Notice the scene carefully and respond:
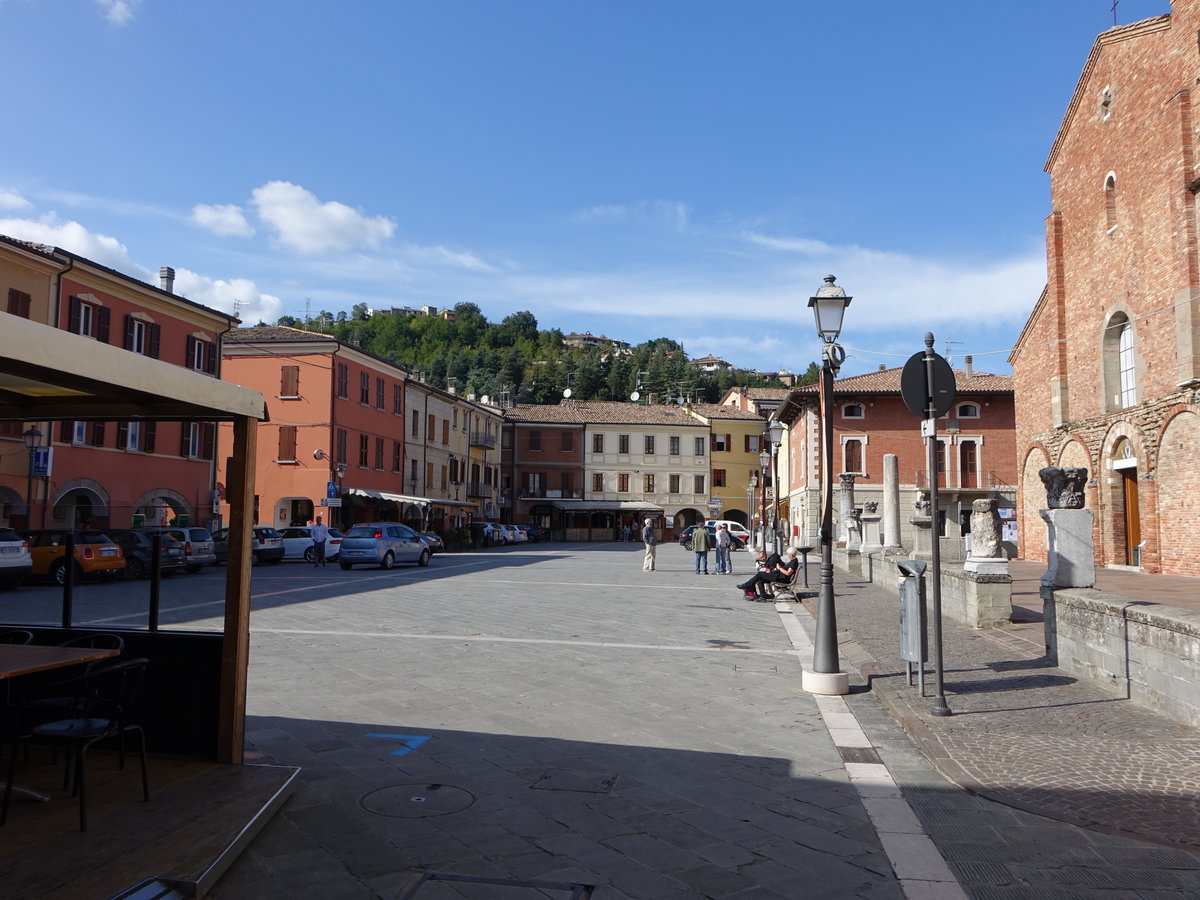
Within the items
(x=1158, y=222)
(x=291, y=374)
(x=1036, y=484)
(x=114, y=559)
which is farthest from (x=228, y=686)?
(x=291, y=374)

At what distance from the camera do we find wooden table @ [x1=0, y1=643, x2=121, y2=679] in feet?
13.4

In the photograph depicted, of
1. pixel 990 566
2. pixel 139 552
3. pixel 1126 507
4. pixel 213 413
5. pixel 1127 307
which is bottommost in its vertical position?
pixel 139 552

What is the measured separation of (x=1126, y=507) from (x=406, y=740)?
72.1 feet

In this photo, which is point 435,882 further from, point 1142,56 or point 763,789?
point 1142,56

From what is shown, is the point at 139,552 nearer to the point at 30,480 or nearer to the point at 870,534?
the point at 30,480

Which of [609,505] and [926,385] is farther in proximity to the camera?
[609,505]

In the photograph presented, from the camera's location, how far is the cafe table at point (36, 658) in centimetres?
410

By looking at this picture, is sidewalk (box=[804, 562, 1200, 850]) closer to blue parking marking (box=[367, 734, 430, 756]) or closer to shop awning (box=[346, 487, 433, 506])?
blue parking marking (box=[367, 734, 430, 756])

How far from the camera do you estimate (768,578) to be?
17.0 metres

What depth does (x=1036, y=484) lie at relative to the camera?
27.1 metres

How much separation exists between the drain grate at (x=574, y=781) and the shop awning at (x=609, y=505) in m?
60.5

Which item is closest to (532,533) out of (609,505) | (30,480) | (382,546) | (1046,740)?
(609,505)

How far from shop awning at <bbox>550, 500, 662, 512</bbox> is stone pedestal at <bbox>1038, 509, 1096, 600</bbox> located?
56795 millimetres

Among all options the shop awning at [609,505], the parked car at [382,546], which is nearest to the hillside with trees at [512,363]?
the shop awning at [609,505]
